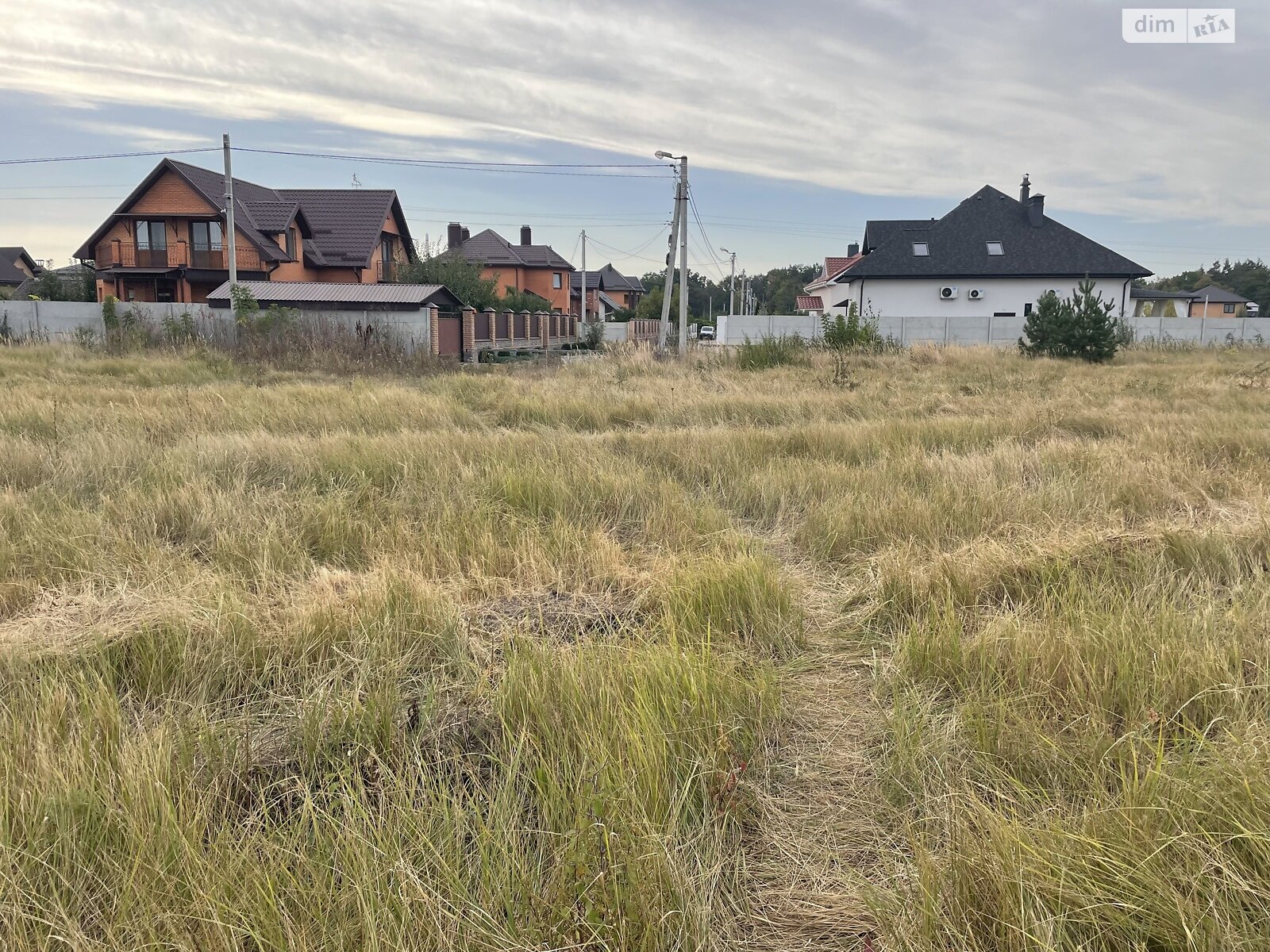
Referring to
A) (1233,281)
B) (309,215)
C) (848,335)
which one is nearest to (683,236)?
(848,335)

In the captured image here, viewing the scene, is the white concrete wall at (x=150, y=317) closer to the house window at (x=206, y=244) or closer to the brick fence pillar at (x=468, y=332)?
the brick fence pillar at (x=468, y=332)

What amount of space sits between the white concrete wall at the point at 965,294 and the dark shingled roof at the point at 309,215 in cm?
2520

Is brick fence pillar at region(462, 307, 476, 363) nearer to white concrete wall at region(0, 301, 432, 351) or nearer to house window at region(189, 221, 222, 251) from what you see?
white concrete wall at region(0, 301, 432, 351)

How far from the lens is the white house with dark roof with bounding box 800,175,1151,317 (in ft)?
124

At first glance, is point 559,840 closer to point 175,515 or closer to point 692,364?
point 175,515

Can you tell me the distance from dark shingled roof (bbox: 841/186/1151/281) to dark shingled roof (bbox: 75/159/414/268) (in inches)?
997

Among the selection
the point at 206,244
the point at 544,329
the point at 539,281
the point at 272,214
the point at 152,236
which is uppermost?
the point at 272,214

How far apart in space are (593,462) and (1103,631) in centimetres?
457

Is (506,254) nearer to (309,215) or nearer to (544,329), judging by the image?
(309,215)

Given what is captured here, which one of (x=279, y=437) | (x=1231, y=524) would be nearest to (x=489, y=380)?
(x=279, y=437)

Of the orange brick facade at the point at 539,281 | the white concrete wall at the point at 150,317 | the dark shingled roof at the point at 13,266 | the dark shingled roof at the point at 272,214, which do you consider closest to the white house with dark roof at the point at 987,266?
the white concrete wall at the point at 150,317

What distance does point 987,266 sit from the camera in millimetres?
38281

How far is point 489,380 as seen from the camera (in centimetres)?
1548

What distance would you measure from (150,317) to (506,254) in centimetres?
3929
